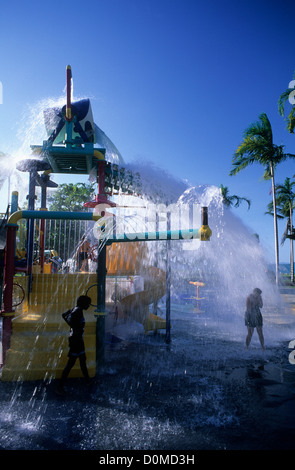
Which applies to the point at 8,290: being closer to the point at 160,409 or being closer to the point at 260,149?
the point at 160,409

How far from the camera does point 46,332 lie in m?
6.69

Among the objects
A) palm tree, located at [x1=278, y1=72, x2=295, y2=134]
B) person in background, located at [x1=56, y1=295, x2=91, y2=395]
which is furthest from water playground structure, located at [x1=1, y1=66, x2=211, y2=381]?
palm tree, located at [x1=278, y1=72, x2=295, y2=134]

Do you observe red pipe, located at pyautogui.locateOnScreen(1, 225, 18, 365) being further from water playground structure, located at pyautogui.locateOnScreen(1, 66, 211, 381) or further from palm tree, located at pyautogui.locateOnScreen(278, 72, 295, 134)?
palm tree, located at pyautogui.locateOnScreen(278, 72, 295, 134)

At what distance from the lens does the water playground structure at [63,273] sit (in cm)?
630

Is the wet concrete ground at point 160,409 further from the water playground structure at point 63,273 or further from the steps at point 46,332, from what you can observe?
the water playground structure at point 63,273

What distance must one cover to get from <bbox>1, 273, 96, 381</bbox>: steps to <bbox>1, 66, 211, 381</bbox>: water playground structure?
Result: 0.02 metres

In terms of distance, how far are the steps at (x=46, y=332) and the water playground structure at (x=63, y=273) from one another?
20 millimetres

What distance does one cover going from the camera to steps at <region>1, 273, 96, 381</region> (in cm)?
611

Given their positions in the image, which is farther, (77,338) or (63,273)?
Answer: (63,273)

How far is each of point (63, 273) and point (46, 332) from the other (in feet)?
7.50

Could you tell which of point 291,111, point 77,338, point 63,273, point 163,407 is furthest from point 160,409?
point 291,111

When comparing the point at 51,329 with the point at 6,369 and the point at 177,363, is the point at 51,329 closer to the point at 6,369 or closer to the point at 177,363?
the point at 6,369

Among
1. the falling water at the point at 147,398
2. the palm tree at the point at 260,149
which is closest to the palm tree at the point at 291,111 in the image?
the palm tree at the point at 260,149

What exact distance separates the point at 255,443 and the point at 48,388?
3.83m
